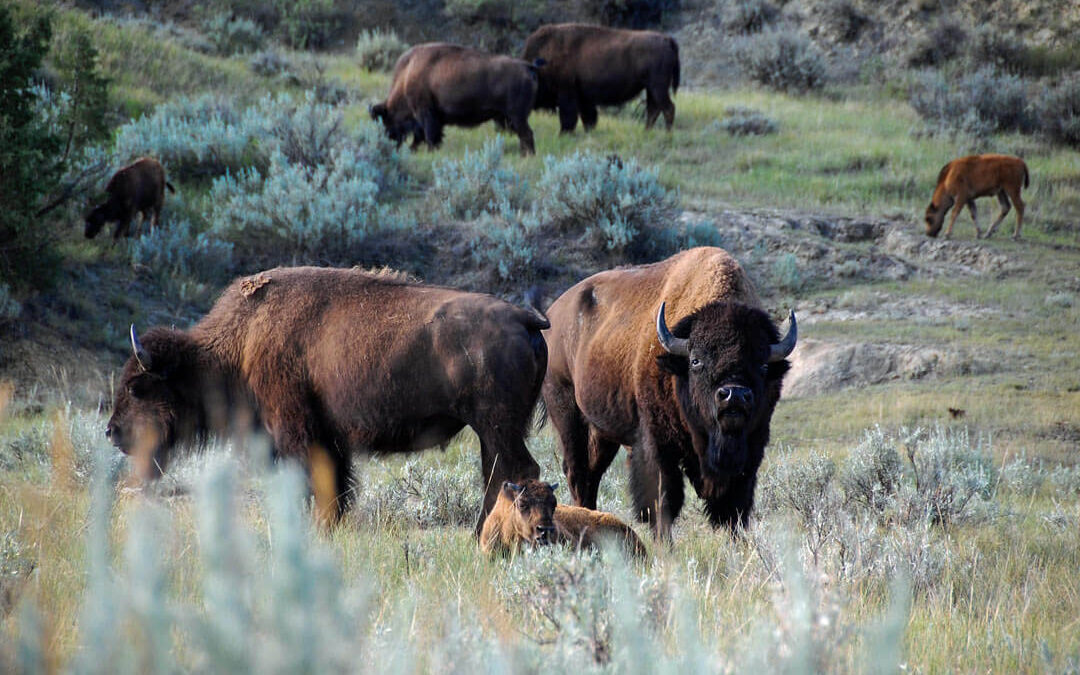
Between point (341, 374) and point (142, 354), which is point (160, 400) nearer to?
point (142, 354)

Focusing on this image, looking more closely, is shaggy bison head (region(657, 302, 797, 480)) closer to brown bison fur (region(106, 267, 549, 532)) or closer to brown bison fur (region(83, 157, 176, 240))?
brown bison fur (region(106, 267, 549, 532))

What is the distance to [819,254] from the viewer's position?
1545cm

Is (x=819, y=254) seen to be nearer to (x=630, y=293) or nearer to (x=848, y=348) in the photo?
(x=848, y=348)

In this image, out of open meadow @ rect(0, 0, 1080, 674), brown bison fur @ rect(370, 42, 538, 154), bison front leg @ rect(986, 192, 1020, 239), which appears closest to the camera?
open meadow @ rect(0, 0, 1080, 674)

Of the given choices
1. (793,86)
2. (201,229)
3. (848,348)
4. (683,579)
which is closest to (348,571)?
(683,579)

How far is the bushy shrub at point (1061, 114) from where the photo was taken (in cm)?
2155

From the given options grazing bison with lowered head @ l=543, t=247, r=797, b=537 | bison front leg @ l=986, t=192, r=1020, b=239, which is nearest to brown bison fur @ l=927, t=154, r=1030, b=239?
bison front leg @ l=986, t=192, r=1020, b=239

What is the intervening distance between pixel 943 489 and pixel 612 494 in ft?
8.49

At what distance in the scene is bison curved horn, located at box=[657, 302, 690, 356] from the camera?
6227 millimetres

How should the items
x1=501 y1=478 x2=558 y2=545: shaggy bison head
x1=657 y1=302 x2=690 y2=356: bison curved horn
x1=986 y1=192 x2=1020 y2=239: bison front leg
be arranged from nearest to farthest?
x1=501 y1=478 x2=558 y2=545: shaggy bison head → x1=657 y1=302 x2=690 y2=356: bison curved horn → x1=986 y1=192 x2=1020 y2=239: bison front leg

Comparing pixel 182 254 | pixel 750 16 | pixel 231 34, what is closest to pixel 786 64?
pixel 750 16

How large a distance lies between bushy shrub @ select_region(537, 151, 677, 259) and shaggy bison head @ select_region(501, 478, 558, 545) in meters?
9.21

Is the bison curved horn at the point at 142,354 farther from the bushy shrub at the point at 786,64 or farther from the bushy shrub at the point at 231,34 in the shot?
the bushy shrub at the point at 786,64

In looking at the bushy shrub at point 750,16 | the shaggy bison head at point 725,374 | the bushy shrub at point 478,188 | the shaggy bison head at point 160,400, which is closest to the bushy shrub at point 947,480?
the shaggy bison head at point 725,374
